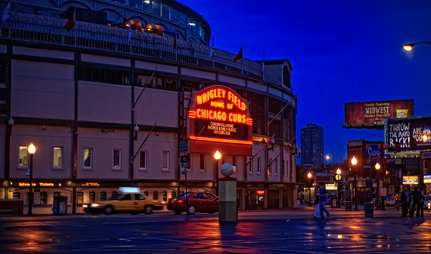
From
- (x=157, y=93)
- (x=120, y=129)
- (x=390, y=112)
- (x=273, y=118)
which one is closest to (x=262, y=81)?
(x=273, y=118)

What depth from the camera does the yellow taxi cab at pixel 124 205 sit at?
127 ft

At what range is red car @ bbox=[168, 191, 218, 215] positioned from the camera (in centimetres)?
3970

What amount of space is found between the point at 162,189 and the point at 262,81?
688 inches

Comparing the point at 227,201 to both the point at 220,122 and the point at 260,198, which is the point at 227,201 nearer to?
the point at 220,122

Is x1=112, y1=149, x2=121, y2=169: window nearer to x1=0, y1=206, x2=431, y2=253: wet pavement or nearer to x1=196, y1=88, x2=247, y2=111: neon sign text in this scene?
x1=196, y1=88, x2=247, y2=111: neon sign text

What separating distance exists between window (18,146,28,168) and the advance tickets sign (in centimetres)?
1483

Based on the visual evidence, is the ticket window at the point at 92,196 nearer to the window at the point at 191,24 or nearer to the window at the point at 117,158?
the window at the point at 117,158

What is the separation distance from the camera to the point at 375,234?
20.1 meters


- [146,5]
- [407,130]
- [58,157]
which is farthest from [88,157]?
[407,130]

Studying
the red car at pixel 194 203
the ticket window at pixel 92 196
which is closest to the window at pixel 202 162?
the ticket window at pixel 92 196

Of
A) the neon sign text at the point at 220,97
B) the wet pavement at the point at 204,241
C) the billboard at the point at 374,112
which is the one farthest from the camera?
the billboard at the point at 374,112

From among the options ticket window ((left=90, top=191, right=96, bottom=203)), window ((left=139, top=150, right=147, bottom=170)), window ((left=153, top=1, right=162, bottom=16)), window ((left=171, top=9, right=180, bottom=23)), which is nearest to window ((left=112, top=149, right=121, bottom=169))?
window ((left=139, top=150, right=147, bottom=170))

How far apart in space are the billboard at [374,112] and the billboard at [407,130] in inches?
1111

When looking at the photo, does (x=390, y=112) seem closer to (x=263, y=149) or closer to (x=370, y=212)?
(x=263, y=149)
